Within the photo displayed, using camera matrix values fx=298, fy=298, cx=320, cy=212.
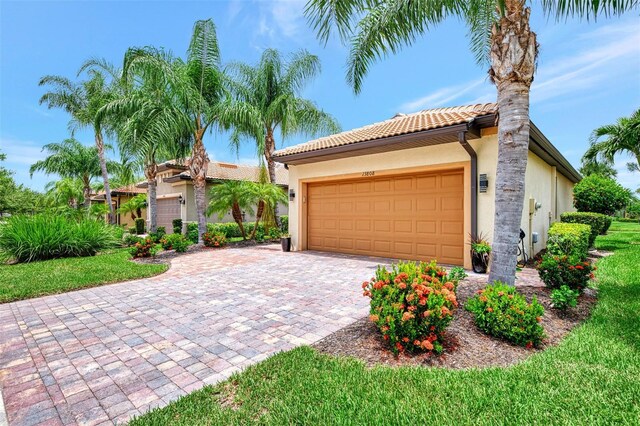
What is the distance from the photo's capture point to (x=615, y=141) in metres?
15.0

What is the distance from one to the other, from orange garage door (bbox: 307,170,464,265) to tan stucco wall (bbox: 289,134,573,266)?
47 cm

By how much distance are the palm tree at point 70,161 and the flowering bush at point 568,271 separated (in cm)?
3137

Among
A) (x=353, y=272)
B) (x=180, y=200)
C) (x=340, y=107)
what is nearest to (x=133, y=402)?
(x=353, y=272)

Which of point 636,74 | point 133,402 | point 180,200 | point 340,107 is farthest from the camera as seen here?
point 180,200

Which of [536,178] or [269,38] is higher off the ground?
[269,38]

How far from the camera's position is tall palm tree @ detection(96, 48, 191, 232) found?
10766 mm

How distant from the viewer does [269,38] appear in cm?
1405

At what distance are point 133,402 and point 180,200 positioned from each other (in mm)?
19319

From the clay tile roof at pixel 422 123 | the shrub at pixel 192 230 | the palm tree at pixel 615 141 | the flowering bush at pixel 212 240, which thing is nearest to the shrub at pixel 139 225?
the shrub at pixel 192 230

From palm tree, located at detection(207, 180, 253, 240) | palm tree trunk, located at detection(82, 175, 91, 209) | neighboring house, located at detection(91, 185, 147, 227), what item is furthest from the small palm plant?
palm tree, located at detection(207, 180, 253, 240)

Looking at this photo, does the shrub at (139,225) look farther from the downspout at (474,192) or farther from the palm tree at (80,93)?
the downspout at (474,192)

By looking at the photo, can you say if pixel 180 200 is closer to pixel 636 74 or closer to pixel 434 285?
pixel 434 285

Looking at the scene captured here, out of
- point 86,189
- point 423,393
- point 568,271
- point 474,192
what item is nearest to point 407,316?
point 423,393

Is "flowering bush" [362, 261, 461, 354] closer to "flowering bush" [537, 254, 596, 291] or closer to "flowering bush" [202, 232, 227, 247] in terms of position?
"flowering bush" [537, 254, 596, 291]
